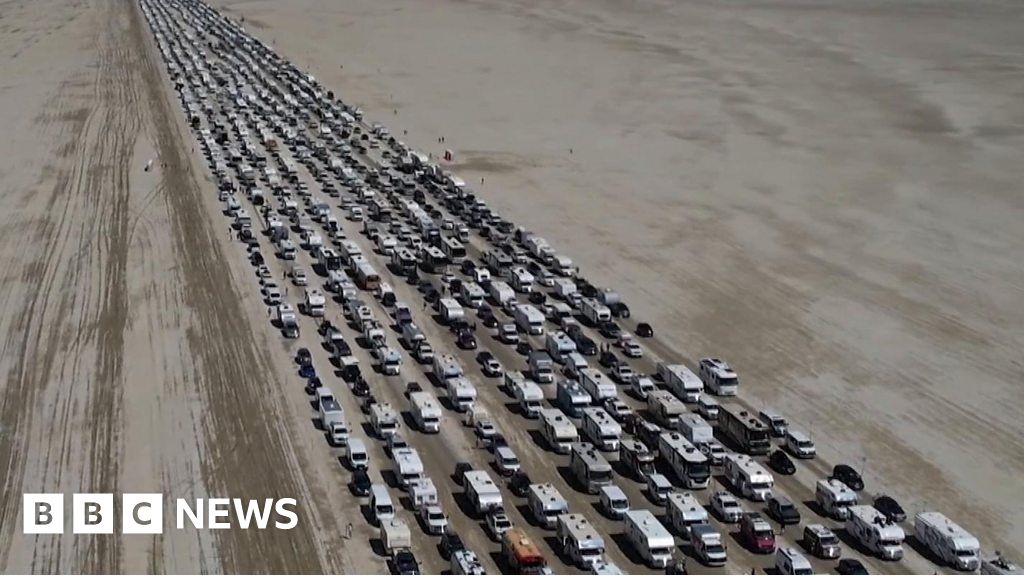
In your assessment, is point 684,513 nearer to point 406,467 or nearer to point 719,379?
point 406,467

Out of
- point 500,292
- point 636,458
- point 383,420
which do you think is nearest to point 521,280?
point 500,292

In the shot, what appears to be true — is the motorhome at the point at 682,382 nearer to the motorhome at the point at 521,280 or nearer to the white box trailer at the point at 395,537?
the motorhome at the point at 521,280

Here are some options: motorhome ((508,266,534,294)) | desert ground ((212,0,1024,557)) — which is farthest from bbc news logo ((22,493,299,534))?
motorhome ((508,266,534,294))

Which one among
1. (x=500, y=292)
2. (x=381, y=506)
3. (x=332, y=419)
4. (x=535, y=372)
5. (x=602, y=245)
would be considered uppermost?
(x=381, y=506)

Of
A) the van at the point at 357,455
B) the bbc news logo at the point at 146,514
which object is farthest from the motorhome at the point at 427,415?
the bbc news logo at the point at 146,514

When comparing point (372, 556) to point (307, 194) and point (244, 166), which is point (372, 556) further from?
point (244, 166)
